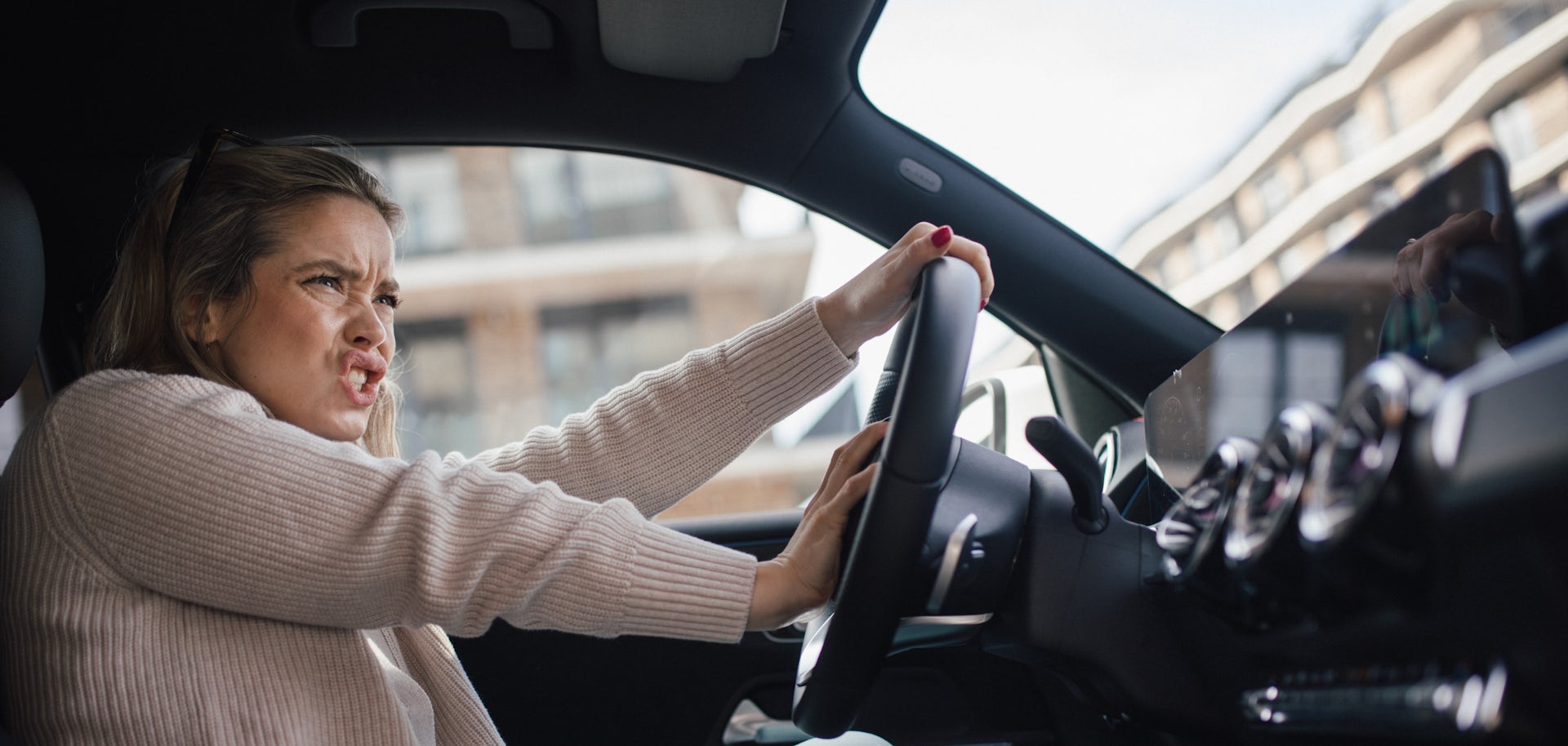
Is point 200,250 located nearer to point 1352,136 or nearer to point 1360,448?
point 1360,448

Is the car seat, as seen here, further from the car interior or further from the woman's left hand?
the woman's left hand

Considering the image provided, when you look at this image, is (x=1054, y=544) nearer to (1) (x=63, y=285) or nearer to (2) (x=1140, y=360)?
(2) (x=1140, y=360)

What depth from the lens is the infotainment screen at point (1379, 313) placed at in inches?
26.2

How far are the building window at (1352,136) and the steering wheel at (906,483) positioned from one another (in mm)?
645

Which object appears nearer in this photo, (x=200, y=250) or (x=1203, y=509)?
(x=1203, y=509)

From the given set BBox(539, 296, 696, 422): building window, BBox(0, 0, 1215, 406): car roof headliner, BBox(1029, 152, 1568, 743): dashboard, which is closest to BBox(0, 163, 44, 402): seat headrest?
BBox(0, 0, 1215, 406): car roof headliner

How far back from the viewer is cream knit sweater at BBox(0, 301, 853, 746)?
0.87 meters

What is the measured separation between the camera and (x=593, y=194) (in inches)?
155

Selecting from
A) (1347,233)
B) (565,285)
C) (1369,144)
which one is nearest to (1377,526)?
(1347,233)

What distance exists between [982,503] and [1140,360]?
0.68 m

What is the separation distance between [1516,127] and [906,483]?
0.54 m

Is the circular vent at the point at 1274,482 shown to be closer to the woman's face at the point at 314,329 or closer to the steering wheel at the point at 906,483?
the steering wheel at the point at 906,483

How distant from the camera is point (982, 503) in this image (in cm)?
93

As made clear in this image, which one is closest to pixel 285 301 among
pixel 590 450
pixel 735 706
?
pixel 590 450
